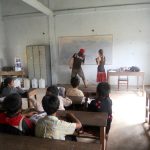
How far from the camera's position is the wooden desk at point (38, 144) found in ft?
4.67

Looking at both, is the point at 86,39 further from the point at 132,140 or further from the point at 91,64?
the point at 132,140

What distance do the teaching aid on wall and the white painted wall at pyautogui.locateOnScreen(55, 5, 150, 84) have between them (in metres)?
0.15

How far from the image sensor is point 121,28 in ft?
21.4

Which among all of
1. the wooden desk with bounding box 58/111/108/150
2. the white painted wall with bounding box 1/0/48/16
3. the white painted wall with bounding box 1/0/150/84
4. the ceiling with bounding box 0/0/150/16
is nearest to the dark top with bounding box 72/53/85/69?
Result: the white painted wall with bounding box 1/0/150/84

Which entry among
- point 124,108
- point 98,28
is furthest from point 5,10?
point 124,108

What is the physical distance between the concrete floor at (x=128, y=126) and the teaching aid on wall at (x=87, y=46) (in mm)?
1947

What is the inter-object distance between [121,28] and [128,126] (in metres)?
4.08

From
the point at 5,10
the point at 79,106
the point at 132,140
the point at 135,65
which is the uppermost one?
the point at 5,10

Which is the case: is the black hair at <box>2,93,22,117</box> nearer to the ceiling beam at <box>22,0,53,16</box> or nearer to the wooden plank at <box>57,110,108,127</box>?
the wooden plank at <box>57,110,108,127</box>

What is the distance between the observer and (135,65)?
660cm

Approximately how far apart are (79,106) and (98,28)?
4555 mm

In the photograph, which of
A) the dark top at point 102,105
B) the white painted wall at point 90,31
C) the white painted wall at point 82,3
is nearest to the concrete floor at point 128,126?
the dark top at point 102,105

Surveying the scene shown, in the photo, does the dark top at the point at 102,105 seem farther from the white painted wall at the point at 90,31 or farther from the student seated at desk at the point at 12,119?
the white painted wall at the point at 90,31

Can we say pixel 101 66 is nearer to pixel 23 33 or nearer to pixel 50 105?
pixel 23 33
